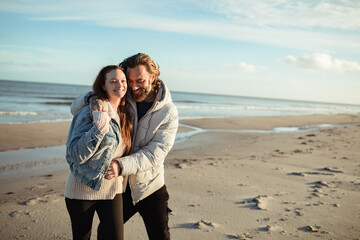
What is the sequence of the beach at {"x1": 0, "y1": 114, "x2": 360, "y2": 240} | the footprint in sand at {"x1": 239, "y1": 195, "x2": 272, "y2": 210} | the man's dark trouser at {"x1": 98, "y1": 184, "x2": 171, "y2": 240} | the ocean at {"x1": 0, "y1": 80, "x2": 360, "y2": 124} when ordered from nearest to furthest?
the man's dark trouser at {"x1": 98, "y1": 184, "x2": 171, "y2": 240} < the beach at {"x1": 0, "y1": 114, "x2": 360, "y2": 240} < the footprint in sand at {"x1": 239, "y1": 195, "x2": 272, "y2": 210} < the ocean at {"x1": 0, "y1": 80, "x2": 360, "y2": 124}

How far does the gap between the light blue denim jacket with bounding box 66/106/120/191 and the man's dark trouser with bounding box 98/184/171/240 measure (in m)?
0.51

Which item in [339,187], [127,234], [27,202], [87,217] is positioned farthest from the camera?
[339,187]

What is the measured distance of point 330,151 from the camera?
8.18m

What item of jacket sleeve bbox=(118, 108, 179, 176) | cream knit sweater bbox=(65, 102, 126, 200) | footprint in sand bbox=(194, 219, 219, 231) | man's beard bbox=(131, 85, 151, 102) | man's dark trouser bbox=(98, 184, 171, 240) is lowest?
footprint in sand bbox=(194, 219, 219, 231)

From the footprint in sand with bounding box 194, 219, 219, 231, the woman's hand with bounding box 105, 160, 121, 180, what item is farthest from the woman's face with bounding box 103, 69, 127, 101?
the footprint in sand with bounding box 194, 219, 219, 231

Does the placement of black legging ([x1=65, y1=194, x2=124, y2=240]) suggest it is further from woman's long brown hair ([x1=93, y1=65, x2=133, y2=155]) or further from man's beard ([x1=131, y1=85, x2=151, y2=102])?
man's beard ([x1=131, y1=85, x2=151, y2=102])

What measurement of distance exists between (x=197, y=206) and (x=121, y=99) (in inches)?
92.2

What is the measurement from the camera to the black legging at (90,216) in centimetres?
218

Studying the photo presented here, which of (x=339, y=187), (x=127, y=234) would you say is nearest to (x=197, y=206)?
(x=127, y=234)

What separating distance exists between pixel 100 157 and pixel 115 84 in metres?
0.63

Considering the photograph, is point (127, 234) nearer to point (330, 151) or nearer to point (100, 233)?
point (100, 233)

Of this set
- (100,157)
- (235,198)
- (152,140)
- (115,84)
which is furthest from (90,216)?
(235,198)

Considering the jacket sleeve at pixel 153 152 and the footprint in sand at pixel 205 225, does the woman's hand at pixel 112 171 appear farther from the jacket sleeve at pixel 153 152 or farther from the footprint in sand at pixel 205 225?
the footprint in sand at pixel 205 225

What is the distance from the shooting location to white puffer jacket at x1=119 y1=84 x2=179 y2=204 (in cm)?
238
